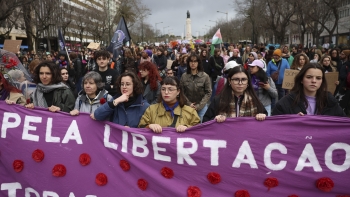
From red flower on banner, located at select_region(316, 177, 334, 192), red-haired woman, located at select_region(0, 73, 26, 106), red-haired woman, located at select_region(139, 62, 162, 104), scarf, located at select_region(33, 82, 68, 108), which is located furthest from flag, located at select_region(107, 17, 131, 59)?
red flower on banner, located at select_region(316, 177, 334, 192)

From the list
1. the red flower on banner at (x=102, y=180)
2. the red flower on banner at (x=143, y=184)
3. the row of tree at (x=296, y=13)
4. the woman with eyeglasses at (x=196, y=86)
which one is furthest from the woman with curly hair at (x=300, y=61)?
the row of tree at (x=296, y=13)

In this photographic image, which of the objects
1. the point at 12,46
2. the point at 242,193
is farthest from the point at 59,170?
the point at 12,46

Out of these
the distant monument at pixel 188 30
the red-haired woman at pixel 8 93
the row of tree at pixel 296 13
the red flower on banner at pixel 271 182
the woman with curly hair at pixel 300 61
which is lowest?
the red flower on banner at pixel 271 182

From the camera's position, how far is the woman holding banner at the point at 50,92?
12.8 feet

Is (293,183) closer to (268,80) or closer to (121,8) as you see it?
(268,80)

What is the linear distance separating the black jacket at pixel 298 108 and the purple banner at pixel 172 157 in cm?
21

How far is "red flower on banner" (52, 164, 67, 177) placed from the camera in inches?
135

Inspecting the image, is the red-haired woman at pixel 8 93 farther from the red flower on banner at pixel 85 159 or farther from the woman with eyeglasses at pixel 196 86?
the woman with eyeglasses at pixel 196 86

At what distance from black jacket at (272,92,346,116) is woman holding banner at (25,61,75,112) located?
7.79 feet

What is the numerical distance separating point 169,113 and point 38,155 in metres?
1.47

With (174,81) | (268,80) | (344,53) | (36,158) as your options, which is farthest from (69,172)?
(344,53)

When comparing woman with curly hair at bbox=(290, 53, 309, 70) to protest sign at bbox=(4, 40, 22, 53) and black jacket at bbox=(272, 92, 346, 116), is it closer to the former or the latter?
black jacket at bbox=(272, 92, 346, 116)

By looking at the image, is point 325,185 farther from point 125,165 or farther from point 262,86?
point 262,86

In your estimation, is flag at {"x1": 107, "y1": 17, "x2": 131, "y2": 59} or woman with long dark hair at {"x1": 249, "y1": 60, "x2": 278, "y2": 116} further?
flag at {"x1": 107, "y1": 17, "x2": 131, "y2": 59}
